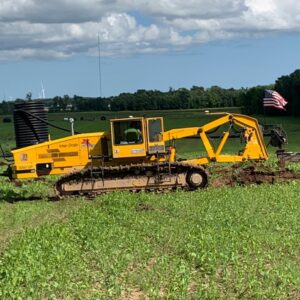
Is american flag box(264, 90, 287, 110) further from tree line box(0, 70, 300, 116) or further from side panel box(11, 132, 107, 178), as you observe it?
tree line box(0, 70, 300, 116)

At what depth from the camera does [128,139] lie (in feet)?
59.6

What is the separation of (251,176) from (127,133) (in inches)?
156

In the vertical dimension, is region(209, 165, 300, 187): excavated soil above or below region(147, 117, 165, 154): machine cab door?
below

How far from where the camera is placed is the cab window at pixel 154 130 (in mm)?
18266

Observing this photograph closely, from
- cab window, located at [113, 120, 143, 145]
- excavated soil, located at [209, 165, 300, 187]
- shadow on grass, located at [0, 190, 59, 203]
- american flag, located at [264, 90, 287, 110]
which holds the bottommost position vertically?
shadow on grass, located at [0, 190, 59, 203]

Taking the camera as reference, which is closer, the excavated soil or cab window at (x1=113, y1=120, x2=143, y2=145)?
cab window at (x1=113, y1=120, x2=143, y2=145)

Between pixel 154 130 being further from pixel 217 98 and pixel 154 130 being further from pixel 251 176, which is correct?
pixel 217 98

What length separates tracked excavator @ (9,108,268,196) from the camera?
712 inches

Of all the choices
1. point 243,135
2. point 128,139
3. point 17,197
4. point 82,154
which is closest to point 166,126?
point 243,135

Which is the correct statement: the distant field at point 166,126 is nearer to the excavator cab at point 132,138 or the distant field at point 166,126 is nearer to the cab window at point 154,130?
the cab window at point 154,130

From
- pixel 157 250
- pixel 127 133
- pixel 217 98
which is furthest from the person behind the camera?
pixel 217 98

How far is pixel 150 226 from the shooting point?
12195 millimetres

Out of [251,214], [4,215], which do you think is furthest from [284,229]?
→ [4,215]

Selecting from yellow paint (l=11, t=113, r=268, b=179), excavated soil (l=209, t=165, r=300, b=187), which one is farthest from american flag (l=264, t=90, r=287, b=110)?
yellow paint (l=11, t=113, r=268, b=179)
